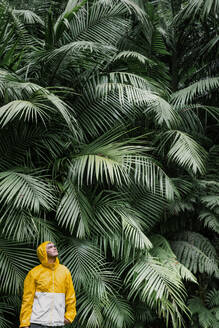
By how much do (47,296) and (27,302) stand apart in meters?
0.16

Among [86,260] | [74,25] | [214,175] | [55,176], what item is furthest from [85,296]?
[74,25]

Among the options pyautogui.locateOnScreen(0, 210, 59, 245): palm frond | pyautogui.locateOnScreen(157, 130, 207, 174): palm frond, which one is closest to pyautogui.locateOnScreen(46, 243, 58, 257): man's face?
pyautogui.locateOnScreen(0, 210, 59, 245): palm frond

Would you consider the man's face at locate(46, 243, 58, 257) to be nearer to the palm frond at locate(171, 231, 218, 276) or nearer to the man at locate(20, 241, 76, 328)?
the man at locate(20, 241, 76, 328)

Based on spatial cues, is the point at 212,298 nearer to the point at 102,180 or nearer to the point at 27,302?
the point at 102,180

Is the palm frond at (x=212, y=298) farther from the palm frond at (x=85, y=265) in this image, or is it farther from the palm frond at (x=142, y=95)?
the palm frond at (x=142, y=95)

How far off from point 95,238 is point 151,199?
0.90 meters

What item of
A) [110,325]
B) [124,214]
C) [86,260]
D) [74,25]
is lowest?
[110,325]

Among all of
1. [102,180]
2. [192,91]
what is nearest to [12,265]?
[102,180]

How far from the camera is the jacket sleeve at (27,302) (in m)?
2.73

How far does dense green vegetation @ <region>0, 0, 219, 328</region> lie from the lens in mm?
3410

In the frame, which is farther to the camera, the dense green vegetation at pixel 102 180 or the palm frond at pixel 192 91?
the palm frond at pixel 192 91

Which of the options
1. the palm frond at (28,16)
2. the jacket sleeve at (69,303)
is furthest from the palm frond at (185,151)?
the palm frond at (28,16)

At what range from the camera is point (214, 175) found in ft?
16.1

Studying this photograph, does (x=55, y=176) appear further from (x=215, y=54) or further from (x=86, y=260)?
(x=215, y=54)
